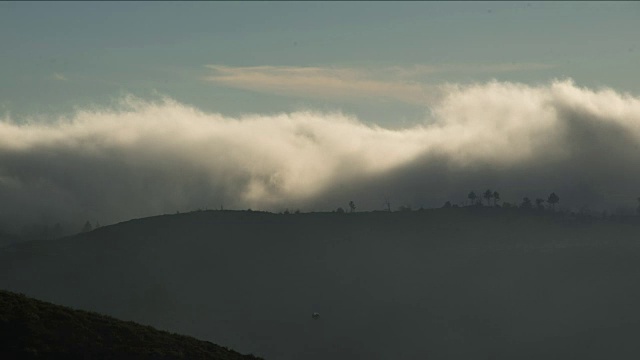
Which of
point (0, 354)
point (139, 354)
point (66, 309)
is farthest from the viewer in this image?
point (66, 309)

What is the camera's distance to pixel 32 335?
287 ft

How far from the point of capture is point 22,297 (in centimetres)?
9956

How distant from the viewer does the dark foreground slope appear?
86000 mm

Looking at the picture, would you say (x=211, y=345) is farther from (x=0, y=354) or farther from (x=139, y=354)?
(x=0, y=354)

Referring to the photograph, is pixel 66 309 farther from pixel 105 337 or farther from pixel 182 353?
pixel 182 353

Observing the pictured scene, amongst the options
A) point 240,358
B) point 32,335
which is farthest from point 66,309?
point 240,358

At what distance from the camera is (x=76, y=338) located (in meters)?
90.1

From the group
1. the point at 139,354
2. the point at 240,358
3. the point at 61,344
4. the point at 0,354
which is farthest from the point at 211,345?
the point at 0,354

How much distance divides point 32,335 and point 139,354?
1103 cm

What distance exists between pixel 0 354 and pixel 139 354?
14291 mm

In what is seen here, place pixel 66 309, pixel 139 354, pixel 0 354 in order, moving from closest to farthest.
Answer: pixel 0 354
pixel 139 354
pixel 66 309

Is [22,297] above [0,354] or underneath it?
above

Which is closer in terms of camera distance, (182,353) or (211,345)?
(182,353)

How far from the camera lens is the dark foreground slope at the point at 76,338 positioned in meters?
86.0
